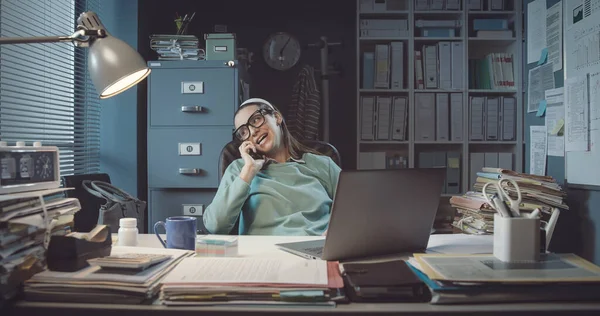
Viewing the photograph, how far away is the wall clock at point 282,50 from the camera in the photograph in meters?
3.81

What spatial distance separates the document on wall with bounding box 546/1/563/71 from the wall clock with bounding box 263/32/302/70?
6.64 ft

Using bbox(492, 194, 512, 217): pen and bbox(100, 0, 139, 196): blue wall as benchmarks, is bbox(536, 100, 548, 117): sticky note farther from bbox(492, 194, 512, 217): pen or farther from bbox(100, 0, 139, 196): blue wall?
bbox(100, 0, 139, 196): blue wall

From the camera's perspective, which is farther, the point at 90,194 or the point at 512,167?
the point at 512,167

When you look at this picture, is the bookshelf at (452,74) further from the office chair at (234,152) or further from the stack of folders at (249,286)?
the stack of folders at (249,286)

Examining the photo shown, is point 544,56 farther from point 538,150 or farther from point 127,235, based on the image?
point 127,235

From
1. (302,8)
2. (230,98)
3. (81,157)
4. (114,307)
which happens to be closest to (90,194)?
(81,157)

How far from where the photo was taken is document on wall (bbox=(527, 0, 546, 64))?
2.24 m

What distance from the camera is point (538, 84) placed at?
7.48 feet

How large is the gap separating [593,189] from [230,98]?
1.95 m

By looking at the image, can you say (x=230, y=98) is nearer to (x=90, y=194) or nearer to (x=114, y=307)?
(x=90, y=194)

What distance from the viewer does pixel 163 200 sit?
295 cm

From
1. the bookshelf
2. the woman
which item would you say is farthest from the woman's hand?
the bookshelf

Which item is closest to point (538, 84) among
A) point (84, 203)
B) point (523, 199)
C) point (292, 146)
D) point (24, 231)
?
point (523, 199)

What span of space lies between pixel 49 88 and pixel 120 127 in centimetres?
67
